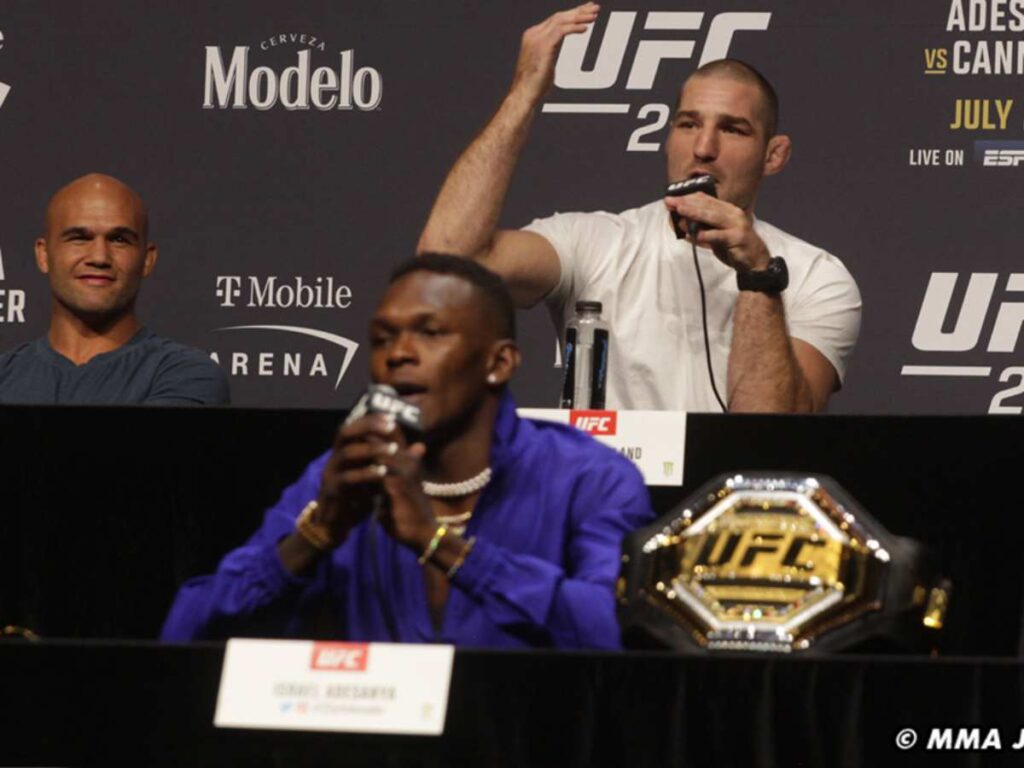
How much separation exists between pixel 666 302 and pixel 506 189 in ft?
1.22

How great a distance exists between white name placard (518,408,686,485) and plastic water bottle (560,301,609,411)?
0.71 feet

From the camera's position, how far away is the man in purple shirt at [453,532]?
2.25 metres

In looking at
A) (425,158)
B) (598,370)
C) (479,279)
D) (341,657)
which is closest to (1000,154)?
(425,158)

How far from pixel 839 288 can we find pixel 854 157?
0.47 meters

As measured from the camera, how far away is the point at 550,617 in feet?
7.45

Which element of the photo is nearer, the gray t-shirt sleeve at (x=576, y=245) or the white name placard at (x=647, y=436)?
the white name placard at (x=647, y=436)

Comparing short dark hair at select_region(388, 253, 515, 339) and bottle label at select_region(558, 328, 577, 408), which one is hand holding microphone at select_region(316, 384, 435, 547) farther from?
bottle label at select_region(558, 328, 577, 408)

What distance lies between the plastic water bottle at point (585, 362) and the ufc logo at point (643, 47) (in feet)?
3.47

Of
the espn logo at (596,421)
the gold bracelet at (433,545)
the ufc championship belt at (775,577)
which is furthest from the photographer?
the espn logo at (596,421)

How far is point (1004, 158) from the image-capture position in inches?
167

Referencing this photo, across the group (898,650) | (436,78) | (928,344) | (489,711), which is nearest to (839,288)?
(928,344)

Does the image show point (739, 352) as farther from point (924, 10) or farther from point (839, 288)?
point (924, 10)
